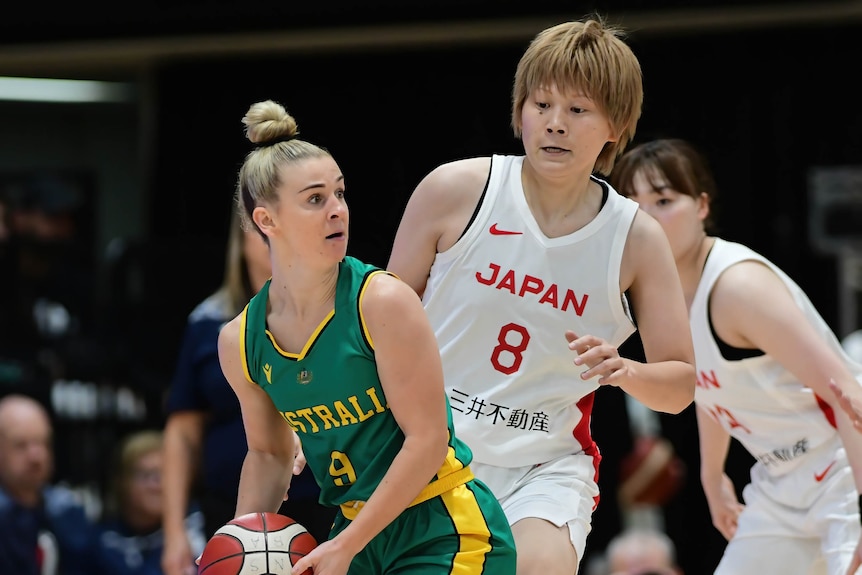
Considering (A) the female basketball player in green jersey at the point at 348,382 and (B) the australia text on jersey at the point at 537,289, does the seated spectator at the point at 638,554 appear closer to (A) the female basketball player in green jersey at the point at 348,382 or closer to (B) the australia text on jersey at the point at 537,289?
(B) the australia text on jersey at the point at 537,289

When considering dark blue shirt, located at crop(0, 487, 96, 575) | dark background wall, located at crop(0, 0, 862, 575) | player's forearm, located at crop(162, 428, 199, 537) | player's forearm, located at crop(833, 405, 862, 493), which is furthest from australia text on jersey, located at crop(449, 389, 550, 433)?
dark blue shirt, located at crop(0, 487, 96, 575)

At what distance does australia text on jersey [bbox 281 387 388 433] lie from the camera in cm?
304

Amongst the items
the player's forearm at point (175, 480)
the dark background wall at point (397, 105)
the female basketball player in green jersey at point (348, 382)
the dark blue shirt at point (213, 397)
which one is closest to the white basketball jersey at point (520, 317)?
the female basketball player in green jersey at point (348, 382)

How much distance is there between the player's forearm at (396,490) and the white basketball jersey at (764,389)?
1.47 m

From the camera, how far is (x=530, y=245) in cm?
353

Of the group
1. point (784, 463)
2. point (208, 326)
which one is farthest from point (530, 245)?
point (208, 326)

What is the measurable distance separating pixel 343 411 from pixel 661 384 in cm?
83

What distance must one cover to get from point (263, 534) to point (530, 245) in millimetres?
1011

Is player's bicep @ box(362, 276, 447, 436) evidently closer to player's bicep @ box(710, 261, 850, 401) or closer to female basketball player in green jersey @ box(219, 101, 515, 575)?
female basketball player in green jersey @ box(219, 101, 515, 575)

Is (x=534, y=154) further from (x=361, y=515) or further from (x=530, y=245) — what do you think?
(x=361, y=515)

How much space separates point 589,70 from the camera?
344cm

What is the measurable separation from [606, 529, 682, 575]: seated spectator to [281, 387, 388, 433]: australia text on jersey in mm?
3915

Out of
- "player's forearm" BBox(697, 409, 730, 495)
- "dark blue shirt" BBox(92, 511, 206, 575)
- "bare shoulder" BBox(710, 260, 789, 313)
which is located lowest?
"dark blue shirt" BBox(92, 511, 206, 575)

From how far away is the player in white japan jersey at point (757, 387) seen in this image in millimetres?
4109
